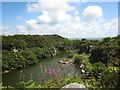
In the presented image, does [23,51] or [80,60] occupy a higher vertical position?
[23,51]

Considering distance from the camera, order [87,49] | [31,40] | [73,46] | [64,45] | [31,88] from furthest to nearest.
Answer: [73,46]
[64,45]
[31,40]
[87,49]
[31,88]

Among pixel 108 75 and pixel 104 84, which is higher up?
pixel 108 75

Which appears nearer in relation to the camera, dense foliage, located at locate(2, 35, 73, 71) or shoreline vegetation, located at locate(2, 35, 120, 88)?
shoreline vegetation, located at locate(2, 35, 120, 88)

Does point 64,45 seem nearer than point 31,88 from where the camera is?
No

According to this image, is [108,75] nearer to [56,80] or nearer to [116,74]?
[116,74]

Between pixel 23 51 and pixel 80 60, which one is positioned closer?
pixel 80 60

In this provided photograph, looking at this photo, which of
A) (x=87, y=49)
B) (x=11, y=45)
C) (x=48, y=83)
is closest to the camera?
(x=48, y=83)

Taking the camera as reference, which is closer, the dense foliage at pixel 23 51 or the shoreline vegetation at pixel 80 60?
the shoreline vegetation at pixel 80 60

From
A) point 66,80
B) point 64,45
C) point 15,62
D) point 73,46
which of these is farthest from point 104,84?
point 73,46
